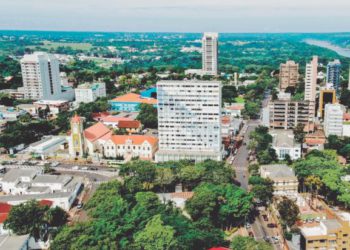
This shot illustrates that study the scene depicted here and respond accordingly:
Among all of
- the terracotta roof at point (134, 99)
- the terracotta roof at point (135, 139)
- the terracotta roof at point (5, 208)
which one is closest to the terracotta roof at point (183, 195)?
the terracotta roof at point (5, 208)

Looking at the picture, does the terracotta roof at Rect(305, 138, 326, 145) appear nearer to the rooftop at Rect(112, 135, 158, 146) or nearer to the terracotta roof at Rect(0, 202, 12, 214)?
the rooftop at Rect(112, 135, 158, 146)

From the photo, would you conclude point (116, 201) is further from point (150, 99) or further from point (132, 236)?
point (150, 99)

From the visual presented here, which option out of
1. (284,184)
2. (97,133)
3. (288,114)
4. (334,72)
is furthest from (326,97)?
(97,133)

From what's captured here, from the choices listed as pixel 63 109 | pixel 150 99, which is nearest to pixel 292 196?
pixel 150 99

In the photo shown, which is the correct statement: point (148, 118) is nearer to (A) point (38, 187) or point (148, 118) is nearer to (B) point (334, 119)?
(A) point (38, 187)

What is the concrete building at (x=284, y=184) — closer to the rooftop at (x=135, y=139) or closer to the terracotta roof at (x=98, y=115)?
the rooftop at (x=135, y=139)

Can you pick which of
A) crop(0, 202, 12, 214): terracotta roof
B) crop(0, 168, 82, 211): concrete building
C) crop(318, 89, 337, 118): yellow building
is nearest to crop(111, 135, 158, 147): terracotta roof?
crop(0, 168, 82, 211): concrete building
